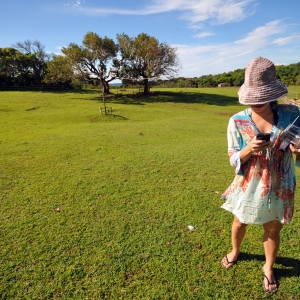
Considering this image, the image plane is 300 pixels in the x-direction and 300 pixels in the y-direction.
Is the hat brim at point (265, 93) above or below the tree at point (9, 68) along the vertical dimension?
A: below

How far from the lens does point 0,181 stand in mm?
4664

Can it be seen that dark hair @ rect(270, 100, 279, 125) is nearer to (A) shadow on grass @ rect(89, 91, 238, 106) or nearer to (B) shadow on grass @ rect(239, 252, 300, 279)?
(B) shadow on grass @ rect(239, 252, 300, 279)

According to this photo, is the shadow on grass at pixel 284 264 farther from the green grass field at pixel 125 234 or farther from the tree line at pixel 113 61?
the tree line at pixel 113 61

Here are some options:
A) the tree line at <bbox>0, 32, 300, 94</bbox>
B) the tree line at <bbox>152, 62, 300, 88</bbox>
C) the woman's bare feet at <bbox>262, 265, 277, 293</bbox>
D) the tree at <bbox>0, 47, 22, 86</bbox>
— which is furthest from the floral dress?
the tree at <bbox>0, 47, 22, 86</bbox>

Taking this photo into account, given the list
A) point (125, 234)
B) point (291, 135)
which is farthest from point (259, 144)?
point (125, 234)

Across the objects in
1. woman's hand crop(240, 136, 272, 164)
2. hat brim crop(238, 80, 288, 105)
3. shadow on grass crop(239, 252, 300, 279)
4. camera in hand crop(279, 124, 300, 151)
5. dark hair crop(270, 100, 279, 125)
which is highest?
hat brim crop(238, 80, 288, 105)

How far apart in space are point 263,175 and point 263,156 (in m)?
0.17

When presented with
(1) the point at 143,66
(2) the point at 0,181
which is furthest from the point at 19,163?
(1) the point at 143,66

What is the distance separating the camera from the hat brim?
168cm

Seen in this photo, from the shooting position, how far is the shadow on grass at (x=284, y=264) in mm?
2395

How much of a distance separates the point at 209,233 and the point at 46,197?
2888 millimetres

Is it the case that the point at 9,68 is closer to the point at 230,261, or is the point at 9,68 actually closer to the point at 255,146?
the point at 230,261

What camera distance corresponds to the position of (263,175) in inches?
75.3

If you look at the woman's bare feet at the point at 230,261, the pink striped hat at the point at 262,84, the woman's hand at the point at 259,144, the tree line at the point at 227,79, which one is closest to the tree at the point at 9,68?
the tree line at the point at 227,79
